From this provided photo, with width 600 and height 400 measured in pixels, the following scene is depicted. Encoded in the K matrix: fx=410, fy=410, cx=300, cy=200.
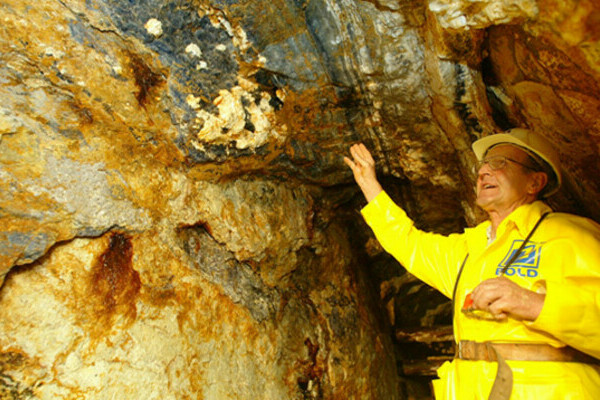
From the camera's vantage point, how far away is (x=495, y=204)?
201 cm

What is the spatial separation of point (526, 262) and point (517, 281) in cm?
9

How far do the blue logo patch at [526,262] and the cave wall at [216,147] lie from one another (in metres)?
0.58

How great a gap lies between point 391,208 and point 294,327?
1.03 meters

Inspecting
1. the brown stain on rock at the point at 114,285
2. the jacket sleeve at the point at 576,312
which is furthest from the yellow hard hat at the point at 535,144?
the brown stain on rock at the point at 114,285

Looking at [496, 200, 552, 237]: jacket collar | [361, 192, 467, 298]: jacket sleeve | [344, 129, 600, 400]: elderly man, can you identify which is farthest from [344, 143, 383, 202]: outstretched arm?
[496, 200, 552, 237]: jacket collar

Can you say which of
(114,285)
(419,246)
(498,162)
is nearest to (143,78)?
(114,285)

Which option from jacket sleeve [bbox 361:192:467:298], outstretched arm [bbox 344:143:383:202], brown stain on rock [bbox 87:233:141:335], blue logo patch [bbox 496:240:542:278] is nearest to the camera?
blue logo patch [bbox 496:240:542:278]

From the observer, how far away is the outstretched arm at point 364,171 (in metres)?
2.38

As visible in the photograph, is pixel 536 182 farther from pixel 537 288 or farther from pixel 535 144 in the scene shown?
pixel 537 288

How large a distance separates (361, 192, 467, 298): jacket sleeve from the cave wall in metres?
0.58

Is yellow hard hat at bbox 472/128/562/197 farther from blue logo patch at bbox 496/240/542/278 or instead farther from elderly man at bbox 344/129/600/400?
blue logo patch at bbox 496/240/542/278

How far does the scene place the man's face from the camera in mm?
1992

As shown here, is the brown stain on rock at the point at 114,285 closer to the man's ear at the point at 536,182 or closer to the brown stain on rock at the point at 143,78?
the brown stain on rock at the point at 143,78

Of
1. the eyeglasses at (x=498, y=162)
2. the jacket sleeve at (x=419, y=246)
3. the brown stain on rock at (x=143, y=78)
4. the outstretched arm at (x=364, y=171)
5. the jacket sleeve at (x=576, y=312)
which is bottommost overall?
the jacket sleeve at (x=576, y=312)
